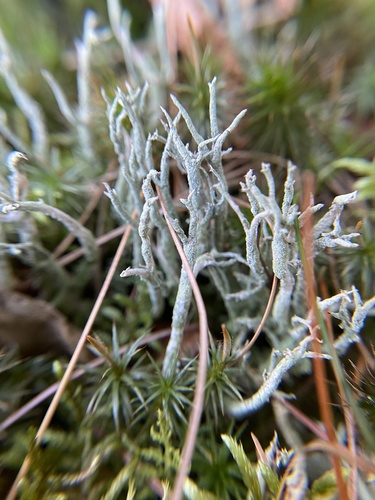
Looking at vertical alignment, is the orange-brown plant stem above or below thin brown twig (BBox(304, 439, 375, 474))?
above

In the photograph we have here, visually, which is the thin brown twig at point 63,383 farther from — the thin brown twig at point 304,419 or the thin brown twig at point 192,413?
the thin brown twig at point 304,419

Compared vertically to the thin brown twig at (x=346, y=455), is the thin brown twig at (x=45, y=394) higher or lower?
higher

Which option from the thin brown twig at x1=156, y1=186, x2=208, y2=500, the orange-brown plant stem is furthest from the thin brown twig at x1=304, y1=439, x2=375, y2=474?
the thin brown twig at x1=156, y1=186, x2=208, y2=500

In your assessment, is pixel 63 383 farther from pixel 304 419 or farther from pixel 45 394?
pixel 304 419

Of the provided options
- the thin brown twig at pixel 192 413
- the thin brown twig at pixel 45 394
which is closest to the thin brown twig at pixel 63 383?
the thin brown twig at pixel 45 394

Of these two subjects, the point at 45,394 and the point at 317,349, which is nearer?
the point at 317,349

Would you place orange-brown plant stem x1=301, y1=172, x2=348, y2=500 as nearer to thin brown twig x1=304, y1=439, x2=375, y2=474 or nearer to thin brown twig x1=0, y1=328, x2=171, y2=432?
thin brown twig x1=304, y1=439, x2=375, y2=474

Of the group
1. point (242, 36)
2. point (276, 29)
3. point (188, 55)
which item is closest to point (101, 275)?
point (188, 55)

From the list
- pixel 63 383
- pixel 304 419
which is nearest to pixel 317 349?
pixel 304 419

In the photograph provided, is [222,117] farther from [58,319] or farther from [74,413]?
[74,413]

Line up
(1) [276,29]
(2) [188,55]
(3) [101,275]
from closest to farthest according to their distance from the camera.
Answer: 1. (3) [101,275]
2. (2) [188,55]
3. (1) [276,29]

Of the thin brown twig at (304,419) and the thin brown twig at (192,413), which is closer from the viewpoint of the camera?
the thin brown twig at (192,413)
